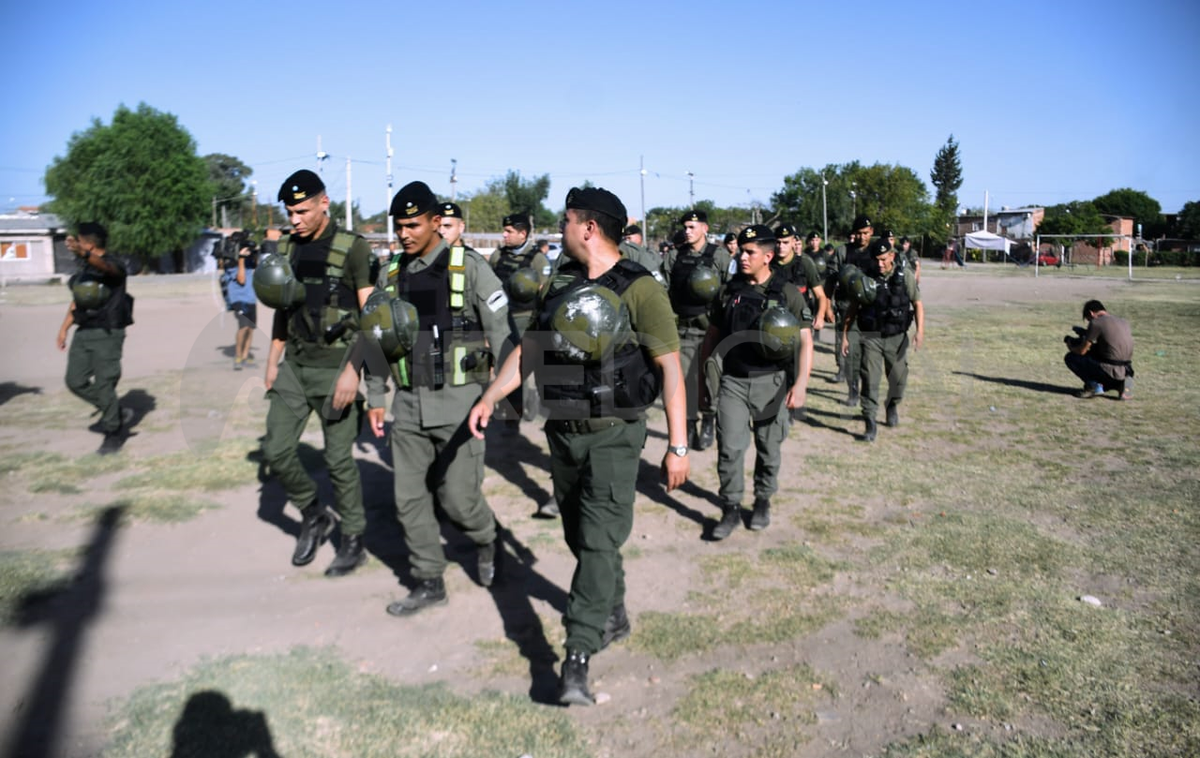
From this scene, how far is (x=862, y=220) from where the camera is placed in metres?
9.78

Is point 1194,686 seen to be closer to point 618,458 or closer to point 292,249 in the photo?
point 618,458

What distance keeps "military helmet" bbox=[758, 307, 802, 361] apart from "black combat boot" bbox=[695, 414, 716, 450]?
99.3 inches

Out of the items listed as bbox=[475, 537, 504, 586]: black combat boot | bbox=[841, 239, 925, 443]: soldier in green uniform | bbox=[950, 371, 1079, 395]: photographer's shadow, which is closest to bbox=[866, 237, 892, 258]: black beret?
bbox=[841, 239, 925, 443]: soldier in green uniform

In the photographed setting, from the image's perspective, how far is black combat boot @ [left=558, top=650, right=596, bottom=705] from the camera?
3.45 metres

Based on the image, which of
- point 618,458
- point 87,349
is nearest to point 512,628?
point 618,458

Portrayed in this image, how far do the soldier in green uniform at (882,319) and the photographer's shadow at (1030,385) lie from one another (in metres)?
3.16

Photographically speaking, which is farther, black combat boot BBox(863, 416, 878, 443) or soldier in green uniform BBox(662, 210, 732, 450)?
black combat boot BBox(863, 416, 878, 443)

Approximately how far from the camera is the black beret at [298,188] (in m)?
4.71

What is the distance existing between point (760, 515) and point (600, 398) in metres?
2.63

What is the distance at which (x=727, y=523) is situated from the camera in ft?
18.4

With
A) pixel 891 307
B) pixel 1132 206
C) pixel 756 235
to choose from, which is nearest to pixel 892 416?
pixel 891 307

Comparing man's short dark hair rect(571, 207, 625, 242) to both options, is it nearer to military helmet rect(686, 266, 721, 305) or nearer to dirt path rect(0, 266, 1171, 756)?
dirt path rect(0, 266, 1171, 756)

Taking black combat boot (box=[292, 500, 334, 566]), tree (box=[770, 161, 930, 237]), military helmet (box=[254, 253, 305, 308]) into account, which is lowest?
black combat boot (box=[292, 500, 334, 566])

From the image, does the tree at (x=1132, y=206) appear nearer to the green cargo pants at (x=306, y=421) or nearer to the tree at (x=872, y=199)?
the tree at (x=872, y=199)
